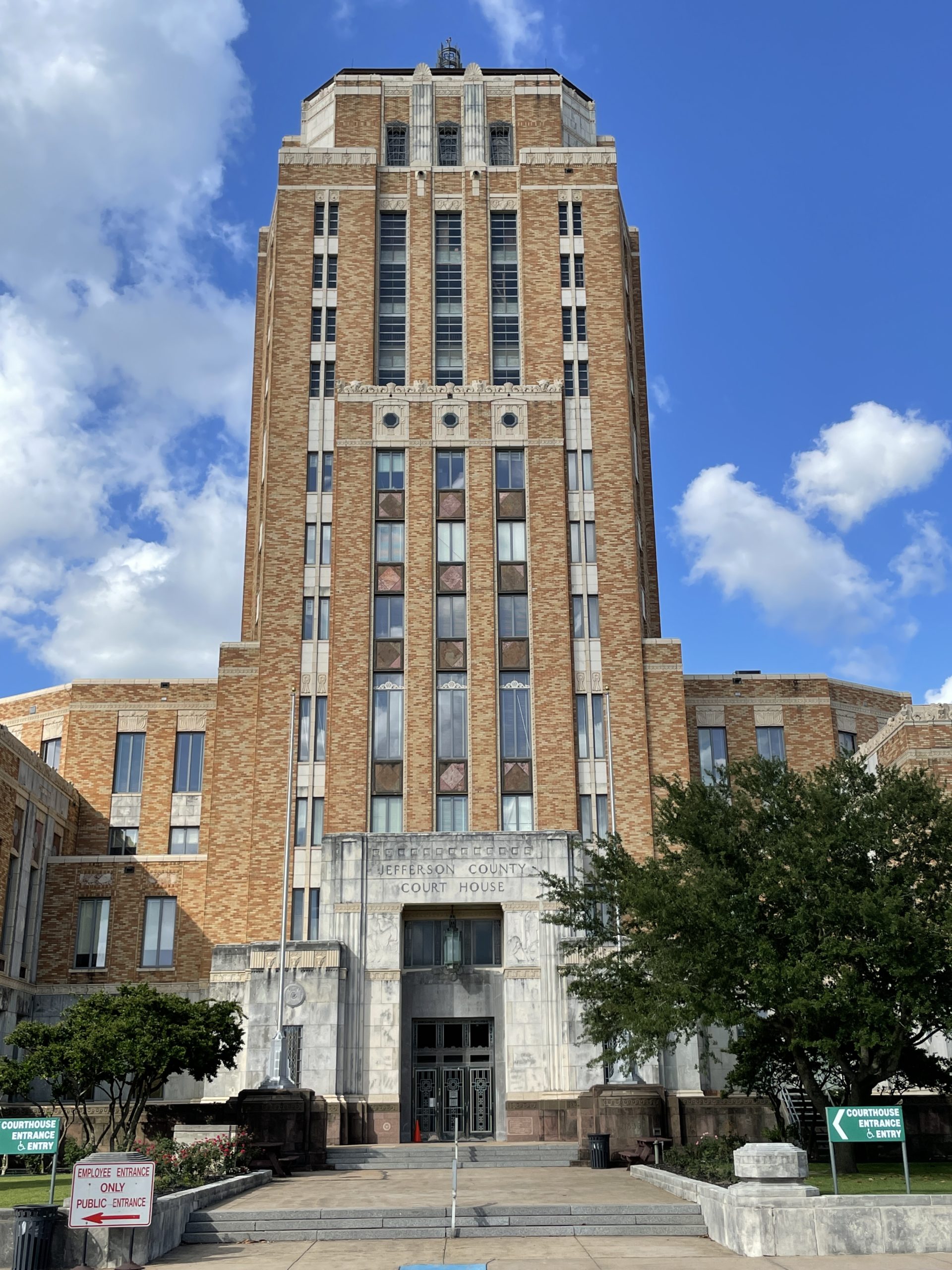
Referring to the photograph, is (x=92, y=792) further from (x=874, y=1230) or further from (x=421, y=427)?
(x=874, y=1230)

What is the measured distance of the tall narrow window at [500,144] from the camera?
62.0 meters

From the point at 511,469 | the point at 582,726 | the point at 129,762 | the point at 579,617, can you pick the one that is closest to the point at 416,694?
the point at 582,726

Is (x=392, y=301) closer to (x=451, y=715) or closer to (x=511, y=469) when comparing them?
(x=511, y=469)

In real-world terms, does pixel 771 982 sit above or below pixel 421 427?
below

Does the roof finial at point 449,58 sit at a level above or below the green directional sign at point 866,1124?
above

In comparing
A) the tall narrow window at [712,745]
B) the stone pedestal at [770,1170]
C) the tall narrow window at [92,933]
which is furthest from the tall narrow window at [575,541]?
the stone pedestal at [770,1170]

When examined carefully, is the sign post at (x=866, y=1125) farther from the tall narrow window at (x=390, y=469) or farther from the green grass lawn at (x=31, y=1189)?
the tall narrow window at (x=390, y=469)

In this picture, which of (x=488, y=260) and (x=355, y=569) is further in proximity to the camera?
(x=488, y=260)

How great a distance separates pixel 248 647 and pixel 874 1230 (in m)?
39.6

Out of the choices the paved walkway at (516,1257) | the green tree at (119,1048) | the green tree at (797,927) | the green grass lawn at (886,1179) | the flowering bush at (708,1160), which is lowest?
the paved walkway at (516,1257)

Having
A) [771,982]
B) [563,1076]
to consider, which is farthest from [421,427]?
[771,982]

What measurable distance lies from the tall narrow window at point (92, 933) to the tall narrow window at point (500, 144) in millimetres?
38567

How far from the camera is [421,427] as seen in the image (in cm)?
5544

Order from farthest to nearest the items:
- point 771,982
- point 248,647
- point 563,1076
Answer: point 248,647 < point 563,1076 < point 771,982
